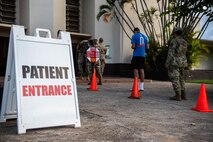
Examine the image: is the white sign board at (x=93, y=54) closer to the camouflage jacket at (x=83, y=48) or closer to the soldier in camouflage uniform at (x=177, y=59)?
the camouflage jacket at (x=83, y=48)

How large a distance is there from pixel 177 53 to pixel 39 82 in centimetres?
462

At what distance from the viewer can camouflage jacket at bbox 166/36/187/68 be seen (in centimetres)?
847

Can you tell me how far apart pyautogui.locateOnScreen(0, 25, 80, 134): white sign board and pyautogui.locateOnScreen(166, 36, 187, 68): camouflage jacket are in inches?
153

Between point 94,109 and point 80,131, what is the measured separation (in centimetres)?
196

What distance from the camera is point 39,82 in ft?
16.5

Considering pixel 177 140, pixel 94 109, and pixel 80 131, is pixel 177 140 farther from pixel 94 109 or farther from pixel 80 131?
pixel 94 109

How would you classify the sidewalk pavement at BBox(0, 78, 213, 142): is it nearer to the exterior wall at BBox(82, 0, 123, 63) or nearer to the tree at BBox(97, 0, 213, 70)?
the tree at BBox(97, 0, 213, 70)

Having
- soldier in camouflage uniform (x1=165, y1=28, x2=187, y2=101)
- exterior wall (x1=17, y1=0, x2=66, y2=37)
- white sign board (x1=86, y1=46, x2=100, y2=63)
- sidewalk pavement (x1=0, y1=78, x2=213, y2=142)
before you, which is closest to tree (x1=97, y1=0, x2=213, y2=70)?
exterior wall (x1=17, y1=0, x2=66, y2=37)

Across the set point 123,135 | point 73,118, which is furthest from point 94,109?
point 123,135

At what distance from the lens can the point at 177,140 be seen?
470cm

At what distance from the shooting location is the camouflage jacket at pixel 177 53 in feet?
27.8

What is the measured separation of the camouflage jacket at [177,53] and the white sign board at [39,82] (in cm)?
387

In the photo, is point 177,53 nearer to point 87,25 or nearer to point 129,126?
point 129,126

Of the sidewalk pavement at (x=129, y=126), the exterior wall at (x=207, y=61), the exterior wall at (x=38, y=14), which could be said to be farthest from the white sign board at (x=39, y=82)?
the exterior wall at (x=207, y=61)
